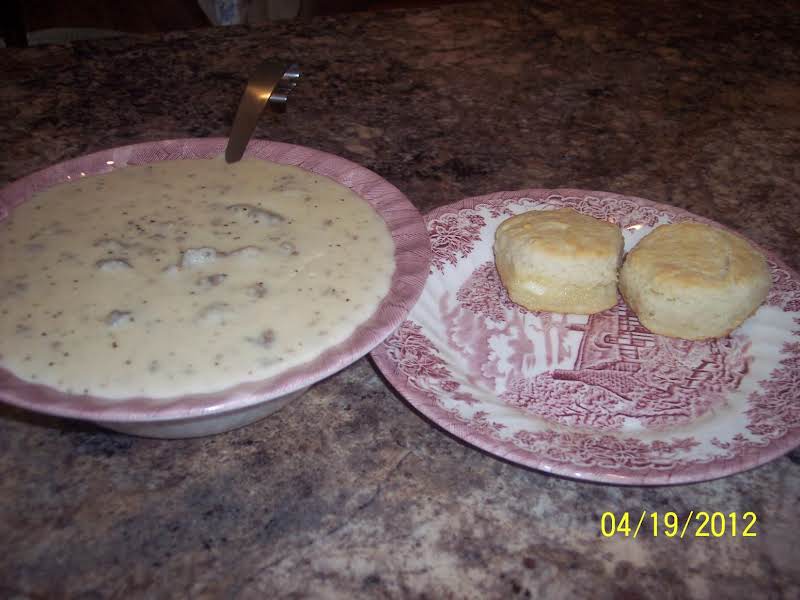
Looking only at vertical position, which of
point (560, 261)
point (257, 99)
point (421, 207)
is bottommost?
point (421, 207)

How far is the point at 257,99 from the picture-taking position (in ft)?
4.66

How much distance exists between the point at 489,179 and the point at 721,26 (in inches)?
56.8

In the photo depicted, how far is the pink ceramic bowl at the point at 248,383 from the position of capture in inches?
33.7

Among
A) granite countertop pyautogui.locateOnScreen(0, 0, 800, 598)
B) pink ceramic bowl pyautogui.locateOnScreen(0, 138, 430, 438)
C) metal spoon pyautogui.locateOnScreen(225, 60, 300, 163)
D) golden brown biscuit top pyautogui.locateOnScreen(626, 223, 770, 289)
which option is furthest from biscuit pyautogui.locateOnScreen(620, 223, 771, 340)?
metal spoon pyautogui.locateOnScreen(225, 60, 300, 163)

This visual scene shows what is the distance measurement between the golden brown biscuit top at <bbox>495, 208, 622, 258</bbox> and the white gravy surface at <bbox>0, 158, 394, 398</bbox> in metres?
0.28

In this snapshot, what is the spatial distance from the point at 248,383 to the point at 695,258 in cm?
83

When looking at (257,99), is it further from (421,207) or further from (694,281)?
(694,281)

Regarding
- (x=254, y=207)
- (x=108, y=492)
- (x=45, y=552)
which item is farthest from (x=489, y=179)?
(x=45, y=552)

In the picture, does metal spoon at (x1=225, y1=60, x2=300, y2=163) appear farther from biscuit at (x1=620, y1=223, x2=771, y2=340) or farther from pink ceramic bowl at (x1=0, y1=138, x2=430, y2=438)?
biscuit at (x1=620, y1=223, x2=771, y2=340)

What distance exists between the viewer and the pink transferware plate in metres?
0.97

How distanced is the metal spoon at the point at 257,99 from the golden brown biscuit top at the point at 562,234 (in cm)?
53
